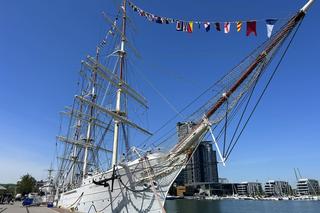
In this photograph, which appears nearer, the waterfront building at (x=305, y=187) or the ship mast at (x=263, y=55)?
the ship mast at (x=263, y=55)

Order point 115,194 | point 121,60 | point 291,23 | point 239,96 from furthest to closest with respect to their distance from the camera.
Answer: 1. point 121,60
2. point 115,194
3. point 239,96
4. point 291,23

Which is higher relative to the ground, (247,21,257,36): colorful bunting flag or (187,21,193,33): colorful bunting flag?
(187,21,193,33): colorful bunting flag

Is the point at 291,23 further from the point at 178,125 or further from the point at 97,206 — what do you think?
the point at 97,206

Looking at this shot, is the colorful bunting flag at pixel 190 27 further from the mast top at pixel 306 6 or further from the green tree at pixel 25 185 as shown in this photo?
the green tree at pixel 25 185

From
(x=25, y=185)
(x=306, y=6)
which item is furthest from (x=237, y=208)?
(x=306, y=6)

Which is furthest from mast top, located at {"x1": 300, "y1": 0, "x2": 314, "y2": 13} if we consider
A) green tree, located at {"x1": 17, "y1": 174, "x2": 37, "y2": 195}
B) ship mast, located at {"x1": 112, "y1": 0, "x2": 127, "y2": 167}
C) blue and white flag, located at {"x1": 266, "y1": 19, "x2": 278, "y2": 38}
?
green tree, located at {"x1": 17, "y1": 174, "x2": 37, "y2": 195}

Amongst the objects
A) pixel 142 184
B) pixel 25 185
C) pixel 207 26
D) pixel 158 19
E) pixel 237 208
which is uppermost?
pixel 158 19

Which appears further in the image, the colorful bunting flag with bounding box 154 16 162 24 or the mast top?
the colorful bunting flag with bounding box 154 16 162 24

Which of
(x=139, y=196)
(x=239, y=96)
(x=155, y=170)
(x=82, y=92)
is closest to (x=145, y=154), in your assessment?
(x=155, y=170)

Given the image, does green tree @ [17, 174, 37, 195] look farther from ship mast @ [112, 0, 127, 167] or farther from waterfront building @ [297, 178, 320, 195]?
waterfront building @ [297, 178, 320, 195]

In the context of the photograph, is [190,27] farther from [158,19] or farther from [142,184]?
[142,184]

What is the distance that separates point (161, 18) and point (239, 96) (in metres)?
9.05

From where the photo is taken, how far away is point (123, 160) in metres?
22.3

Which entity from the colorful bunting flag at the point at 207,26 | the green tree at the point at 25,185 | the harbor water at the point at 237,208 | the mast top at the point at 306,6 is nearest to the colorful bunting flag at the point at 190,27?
the colorful bunting flag at the point at 207,26
